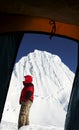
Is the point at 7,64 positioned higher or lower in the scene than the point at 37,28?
lower

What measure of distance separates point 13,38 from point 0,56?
21cm

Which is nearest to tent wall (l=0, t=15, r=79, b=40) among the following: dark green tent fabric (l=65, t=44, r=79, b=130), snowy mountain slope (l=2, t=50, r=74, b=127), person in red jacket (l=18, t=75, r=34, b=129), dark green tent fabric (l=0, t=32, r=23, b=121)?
dark green tent fabric (l=0, t=32, r=23, b=121)

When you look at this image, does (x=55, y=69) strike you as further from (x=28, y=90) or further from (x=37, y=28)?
(x=37, y=28)

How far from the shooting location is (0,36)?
2211mm

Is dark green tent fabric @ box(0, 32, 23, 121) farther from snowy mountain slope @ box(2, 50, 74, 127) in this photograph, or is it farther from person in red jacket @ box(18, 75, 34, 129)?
snowy mountain slope @ box(2, 50, 74, 127)

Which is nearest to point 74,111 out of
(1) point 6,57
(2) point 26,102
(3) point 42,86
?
(1) point 6,57

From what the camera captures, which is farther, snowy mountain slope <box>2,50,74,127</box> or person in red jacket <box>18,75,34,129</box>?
snowy mountain slope <box>2,50,74,127</box>

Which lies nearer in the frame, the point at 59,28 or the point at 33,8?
the point at 33,8

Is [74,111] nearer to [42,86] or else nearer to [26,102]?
[26,102]

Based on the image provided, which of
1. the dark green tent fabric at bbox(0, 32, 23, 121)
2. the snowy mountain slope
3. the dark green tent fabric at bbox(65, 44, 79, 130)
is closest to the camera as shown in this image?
the dark green tent fabric at bbox(65, 44, 79, 130)

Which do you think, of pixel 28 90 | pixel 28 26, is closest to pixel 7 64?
pixel 28 26

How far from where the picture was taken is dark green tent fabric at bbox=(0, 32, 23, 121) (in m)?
2.24

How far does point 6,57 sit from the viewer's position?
89.7 inches

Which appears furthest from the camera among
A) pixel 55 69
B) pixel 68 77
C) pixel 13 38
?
pixel 55 69
